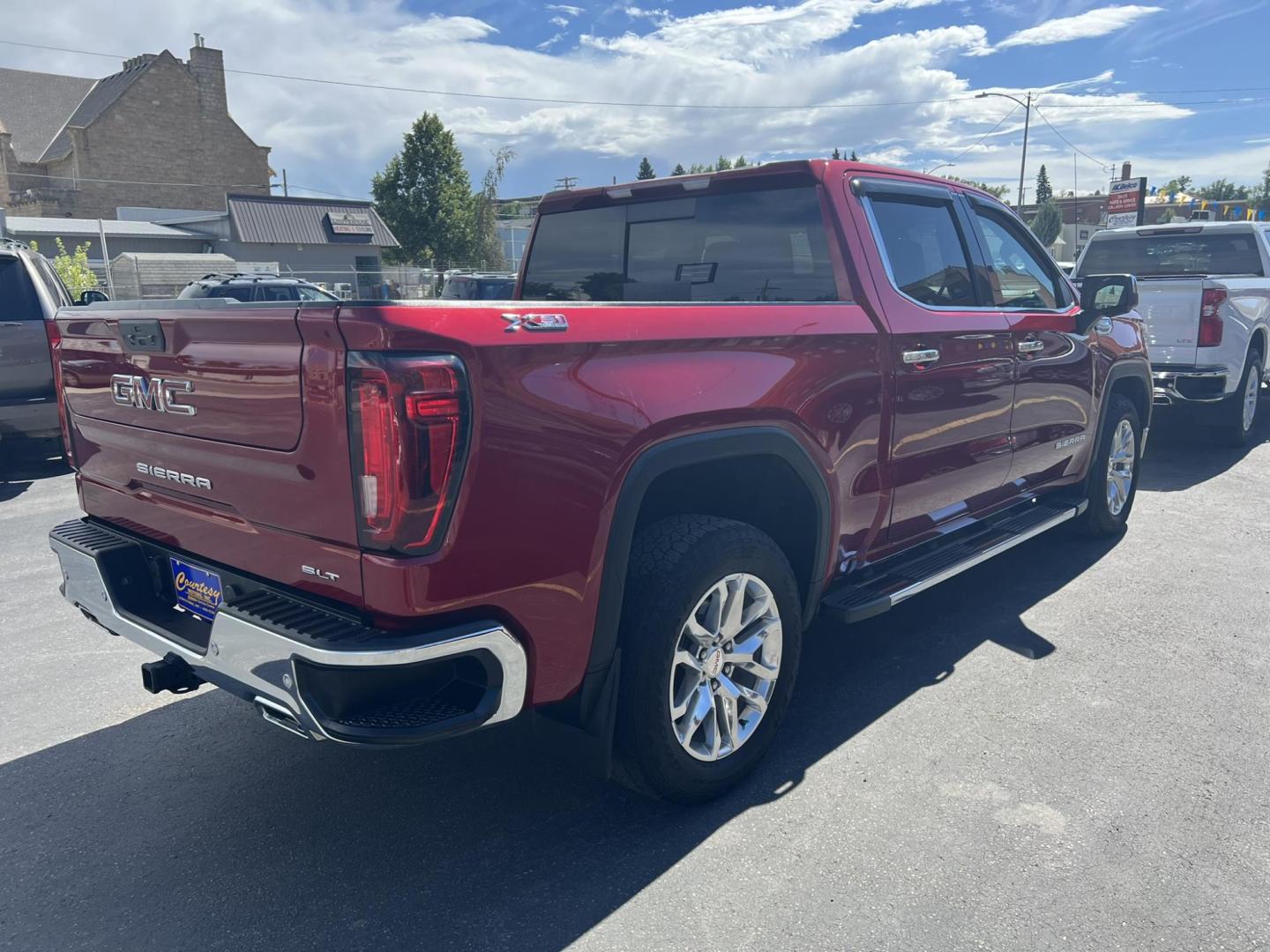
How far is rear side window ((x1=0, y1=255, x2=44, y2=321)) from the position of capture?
7.76 m

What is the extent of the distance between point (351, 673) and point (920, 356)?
2.52 metres

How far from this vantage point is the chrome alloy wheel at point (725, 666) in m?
2.98

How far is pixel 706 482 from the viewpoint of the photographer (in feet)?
11.1

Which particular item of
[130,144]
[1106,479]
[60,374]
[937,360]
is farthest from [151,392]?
[130,144]

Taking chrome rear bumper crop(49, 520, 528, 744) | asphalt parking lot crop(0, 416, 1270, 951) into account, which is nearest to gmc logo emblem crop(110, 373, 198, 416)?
chrome rear bumper crop(49, 520, 528, 744)

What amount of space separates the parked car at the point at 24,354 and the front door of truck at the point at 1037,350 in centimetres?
707

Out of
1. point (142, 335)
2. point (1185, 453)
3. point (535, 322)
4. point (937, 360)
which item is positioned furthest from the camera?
point (1185, 453)

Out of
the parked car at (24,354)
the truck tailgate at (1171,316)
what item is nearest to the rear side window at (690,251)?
the parked car at (24,354)

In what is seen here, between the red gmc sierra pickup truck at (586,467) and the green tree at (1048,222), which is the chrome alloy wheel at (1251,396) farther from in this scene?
the green tree at (1048,222)

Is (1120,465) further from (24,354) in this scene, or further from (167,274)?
(167,274)

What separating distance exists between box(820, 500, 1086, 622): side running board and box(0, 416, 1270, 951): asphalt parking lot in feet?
1.56

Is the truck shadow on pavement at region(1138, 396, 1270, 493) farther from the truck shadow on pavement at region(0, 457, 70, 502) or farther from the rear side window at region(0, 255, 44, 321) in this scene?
the truck shadow on pavement at region(0, 457, 70, 502)

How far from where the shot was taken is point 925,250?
13.5 feet

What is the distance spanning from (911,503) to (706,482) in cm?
106
